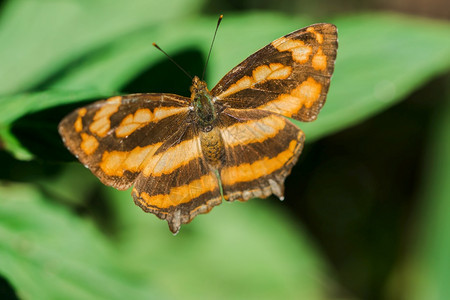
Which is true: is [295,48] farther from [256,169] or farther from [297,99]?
[256,169]

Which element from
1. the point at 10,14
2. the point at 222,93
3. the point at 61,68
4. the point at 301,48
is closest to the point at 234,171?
the point at 222,93

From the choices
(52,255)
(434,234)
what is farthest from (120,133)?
(434,234)

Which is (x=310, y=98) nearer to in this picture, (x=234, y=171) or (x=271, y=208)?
(x=234, y=171)

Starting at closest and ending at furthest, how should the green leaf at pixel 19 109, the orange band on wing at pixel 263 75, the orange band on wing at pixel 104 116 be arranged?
the green leaf at pixel 19 109, the orange band on wing at pixel 104 116, the orange band on wing at pixel 263 75

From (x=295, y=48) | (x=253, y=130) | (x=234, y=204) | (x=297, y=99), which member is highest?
(x=295, y=48)

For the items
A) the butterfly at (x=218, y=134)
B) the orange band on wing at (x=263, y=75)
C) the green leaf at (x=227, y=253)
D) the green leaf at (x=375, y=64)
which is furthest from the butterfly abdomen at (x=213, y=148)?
the green leaf at (x=227, y=253)

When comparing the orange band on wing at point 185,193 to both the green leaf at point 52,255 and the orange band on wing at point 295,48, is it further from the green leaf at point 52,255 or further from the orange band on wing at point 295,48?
the orange band on wing at point 295,48

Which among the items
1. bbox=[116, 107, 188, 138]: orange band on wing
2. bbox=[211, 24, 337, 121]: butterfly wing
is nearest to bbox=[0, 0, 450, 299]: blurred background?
bbox=[116, 107, 188, 138]: orange band on wing
